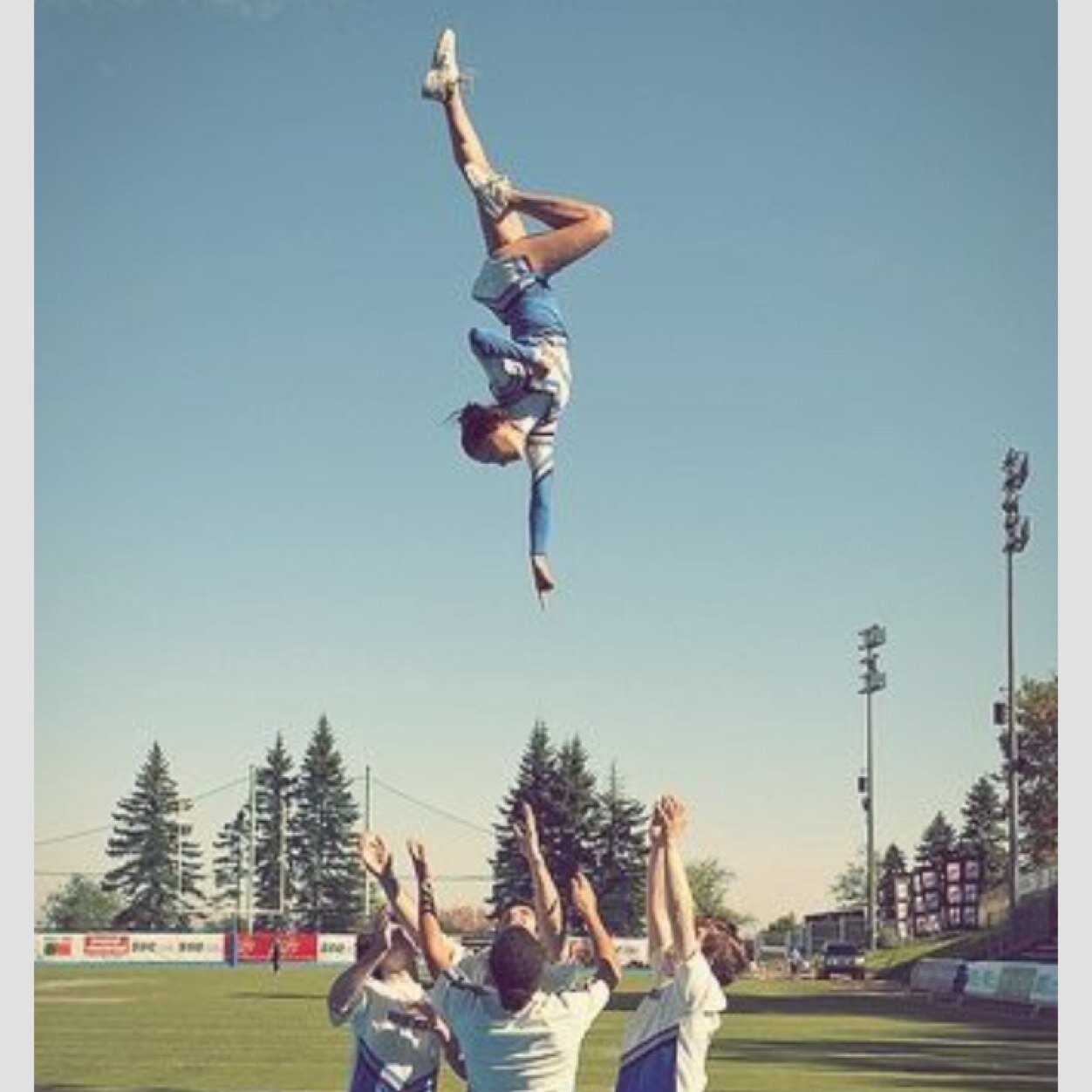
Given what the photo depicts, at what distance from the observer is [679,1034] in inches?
198

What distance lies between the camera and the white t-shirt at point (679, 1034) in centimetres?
501

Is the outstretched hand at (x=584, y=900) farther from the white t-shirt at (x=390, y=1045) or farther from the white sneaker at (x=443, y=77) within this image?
the white sneaker at (x=443, y=77)

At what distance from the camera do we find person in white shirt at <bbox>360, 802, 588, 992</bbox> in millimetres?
5141

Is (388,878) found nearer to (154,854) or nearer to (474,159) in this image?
(474,159)

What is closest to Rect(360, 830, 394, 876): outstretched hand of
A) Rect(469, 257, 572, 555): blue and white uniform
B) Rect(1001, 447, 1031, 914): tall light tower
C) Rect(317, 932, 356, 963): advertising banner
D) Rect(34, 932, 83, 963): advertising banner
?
Rect(469, 257, 572, 555): blue and white uniform

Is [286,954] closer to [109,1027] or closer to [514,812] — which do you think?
[109,1027]

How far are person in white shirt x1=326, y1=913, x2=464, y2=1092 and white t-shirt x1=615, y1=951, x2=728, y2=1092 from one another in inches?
23.4

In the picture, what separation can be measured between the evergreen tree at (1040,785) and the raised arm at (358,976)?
13.5m

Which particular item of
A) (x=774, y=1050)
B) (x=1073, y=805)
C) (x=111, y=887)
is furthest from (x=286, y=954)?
(x=1073, y=805)

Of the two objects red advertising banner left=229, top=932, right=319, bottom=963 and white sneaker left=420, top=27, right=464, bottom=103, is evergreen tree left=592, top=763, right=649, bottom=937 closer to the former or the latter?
white sneaker left=420, top=27, right=464, bottom=103

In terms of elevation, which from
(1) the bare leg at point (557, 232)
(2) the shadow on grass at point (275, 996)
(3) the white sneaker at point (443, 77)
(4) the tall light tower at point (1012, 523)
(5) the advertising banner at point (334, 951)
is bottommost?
(5) the advertising banner at point (334, 951)

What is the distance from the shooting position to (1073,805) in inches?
339

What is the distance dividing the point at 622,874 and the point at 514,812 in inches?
49.3

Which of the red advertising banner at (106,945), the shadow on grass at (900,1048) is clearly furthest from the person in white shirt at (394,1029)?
the red advertising banner at (106,945)
